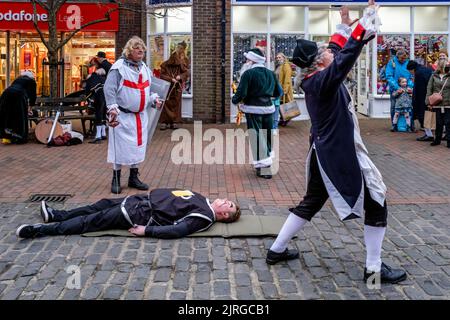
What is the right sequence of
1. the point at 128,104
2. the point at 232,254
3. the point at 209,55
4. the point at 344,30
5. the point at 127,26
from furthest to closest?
the point at 127,26
the point at 209,55
the point at 128,104
the point at 232,254
the point at 344,30

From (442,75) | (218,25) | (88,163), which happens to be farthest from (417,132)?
(88,163)

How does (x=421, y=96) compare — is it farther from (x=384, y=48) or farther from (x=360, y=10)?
(x=360, y=10)

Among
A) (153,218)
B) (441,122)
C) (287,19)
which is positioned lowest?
(153,218)

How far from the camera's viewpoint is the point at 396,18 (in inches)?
688

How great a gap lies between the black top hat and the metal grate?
4.16m

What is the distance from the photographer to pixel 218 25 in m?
16.9

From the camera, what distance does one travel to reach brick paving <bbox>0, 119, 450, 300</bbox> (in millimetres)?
4617

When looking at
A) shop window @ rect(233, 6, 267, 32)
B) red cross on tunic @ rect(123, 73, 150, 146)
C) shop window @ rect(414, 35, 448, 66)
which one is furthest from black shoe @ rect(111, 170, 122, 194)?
shop window @ rect(414, 35, 448, 66)

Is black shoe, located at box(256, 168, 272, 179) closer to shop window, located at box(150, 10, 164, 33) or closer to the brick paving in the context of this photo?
the brick paving

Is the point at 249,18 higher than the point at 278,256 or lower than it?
higher

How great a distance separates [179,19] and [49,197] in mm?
10430

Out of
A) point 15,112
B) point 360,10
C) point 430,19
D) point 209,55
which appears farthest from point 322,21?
point 15,112

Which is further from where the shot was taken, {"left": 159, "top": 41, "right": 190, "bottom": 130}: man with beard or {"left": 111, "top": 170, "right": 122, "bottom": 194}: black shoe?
{"left": 159, "top": 41, "right": 190, "bottom": 130}: man with beard
